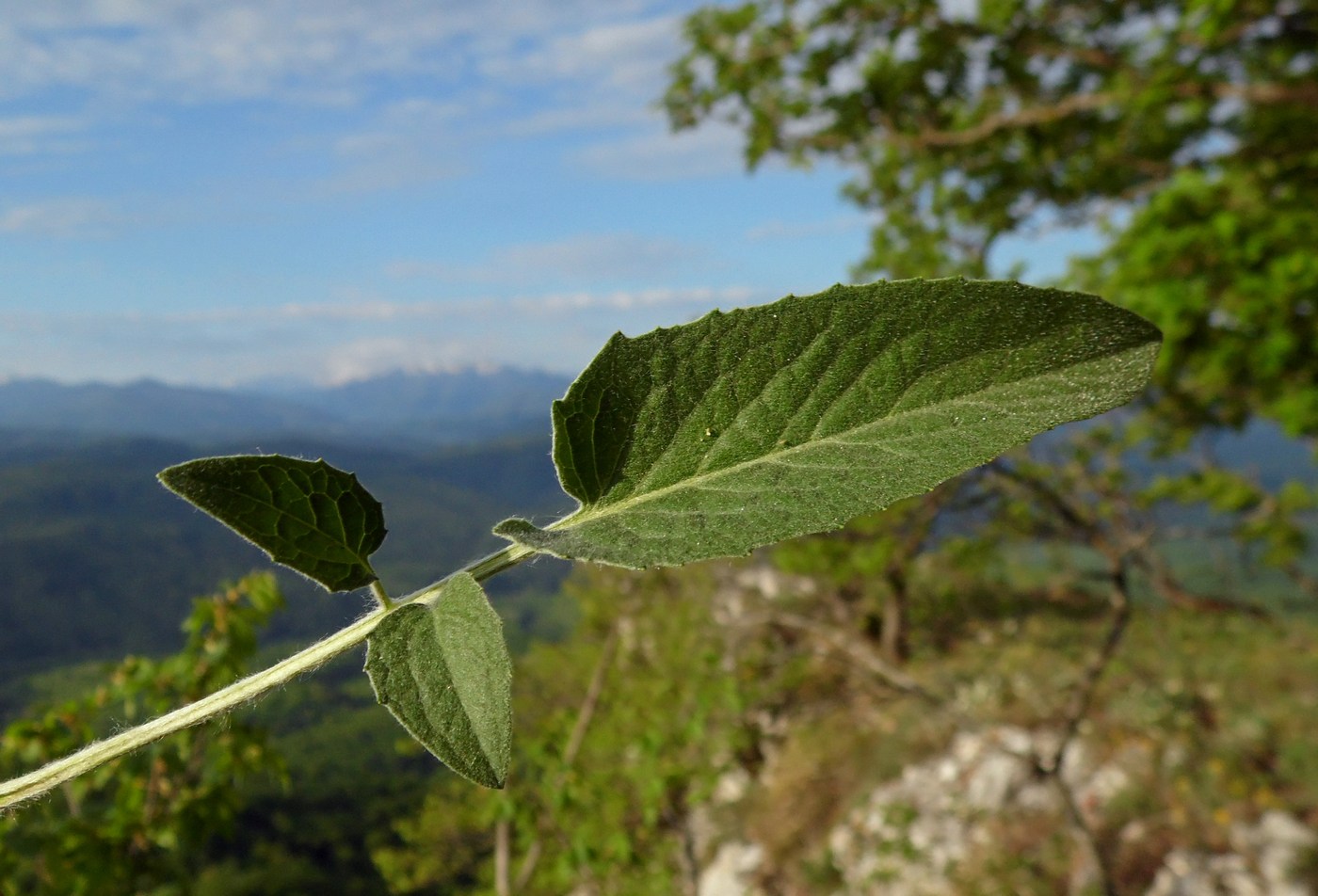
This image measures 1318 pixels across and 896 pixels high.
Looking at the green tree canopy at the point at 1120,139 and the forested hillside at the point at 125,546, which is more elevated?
the green tree canopy at the point at 1120,139

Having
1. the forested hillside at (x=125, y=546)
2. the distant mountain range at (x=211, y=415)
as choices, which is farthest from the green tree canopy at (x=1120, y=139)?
the distant mountain range at (x=211, y=415)

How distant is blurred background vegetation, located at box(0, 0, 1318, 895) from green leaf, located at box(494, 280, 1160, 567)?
1766mm

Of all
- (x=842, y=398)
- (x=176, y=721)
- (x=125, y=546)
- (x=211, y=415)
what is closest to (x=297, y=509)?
(x=176, y=721)

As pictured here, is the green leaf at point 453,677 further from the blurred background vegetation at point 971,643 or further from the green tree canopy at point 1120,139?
the green tree canopy at point 1120,139

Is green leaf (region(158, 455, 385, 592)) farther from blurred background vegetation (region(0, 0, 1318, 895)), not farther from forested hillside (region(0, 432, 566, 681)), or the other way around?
forested hillside (region(0, 432, 566, 681))

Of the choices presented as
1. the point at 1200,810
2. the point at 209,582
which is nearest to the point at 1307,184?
the point at 1200,810

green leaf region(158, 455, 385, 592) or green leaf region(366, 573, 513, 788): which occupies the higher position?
green leaf region(158, 455, 385, 592)

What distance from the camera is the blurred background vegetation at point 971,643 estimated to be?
3895 millimetres

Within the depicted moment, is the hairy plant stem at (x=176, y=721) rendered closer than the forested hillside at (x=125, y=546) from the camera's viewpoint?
Yes

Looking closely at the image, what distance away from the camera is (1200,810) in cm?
722

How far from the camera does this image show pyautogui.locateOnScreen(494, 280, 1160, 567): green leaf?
309 millimetres

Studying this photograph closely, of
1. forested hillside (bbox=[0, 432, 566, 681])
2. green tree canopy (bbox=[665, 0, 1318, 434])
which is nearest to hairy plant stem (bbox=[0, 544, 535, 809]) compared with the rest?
green tree canopy (bbox=[665, 0, 1318, 434])

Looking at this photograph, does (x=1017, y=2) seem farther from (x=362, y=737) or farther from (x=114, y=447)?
(x=114, y=447)

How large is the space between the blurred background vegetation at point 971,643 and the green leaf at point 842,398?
177 centimetres
